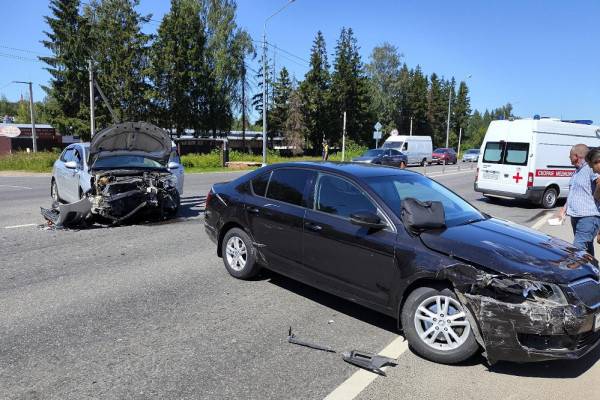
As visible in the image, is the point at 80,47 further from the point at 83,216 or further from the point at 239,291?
the point at 239,291

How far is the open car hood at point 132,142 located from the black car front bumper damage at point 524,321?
26.2 feet

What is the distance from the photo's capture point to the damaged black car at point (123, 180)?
895 cm

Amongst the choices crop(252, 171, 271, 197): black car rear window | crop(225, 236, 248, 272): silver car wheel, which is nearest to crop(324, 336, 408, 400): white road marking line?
crop(225, 236, 248, 272): silver car wheel

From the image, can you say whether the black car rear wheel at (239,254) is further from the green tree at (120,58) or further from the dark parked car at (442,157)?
the dark parked car at (442,157)

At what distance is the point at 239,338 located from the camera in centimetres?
421

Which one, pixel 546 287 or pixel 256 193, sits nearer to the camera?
pixel 546 287

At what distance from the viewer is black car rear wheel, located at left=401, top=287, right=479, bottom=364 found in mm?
3736

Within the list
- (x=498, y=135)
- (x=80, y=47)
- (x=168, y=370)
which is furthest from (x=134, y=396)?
(x=80, y=47)

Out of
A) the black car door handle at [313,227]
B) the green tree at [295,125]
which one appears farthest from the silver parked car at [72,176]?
the green tree at [295,125]

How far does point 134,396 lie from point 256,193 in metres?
3.02

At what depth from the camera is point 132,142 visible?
10031mm

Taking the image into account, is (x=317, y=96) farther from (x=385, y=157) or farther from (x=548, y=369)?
(x=548, y=369)

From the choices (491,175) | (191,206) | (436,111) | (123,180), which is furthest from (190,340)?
(436,111)

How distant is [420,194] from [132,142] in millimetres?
7142
